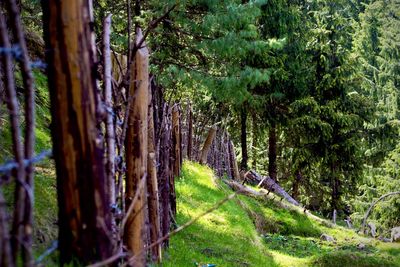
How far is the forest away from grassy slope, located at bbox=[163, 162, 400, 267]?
5 cm

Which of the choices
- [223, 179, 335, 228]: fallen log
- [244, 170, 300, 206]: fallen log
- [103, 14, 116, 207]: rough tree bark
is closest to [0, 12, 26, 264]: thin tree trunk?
[103, 14, 116, 207]: rough tree bark

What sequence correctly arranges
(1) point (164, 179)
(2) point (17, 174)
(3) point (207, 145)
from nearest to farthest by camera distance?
(2) point (17, 174)
(1) point (164, 179)
(3) point (207, 145)

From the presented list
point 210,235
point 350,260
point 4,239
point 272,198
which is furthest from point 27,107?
point 272,198

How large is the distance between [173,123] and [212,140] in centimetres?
660

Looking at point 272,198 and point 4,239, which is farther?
point 272,198

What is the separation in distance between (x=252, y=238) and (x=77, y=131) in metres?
7.46

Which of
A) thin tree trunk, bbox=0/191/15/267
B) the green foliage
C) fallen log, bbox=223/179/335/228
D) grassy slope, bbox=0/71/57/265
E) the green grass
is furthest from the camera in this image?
fallen log, bbox=223/179/335/228

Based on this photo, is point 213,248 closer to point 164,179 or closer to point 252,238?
point 164,179

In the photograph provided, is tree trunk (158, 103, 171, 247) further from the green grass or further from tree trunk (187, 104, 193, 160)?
tree trunk (187, 104, 193, 160)

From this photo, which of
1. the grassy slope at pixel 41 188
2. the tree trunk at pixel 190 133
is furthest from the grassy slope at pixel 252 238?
the grassy slope at pixel 41 188

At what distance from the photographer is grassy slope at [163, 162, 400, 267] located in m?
Answer: 6.97

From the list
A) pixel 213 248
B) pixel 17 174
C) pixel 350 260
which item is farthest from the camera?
pixel 350 260

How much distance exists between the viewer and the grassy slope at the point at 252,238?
6973 mm

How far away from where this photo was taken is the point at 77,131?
6.46 ft
